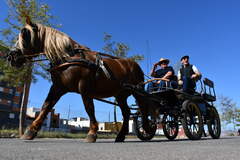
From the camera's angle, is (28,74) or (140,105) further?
(28,74)

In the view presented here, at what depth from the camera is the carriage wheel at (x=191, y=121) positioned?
217 inches

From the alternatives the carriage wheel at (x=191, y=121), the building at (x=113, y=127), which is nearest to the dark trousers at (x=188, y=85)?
the carriage wheel at (x=191, y=121)

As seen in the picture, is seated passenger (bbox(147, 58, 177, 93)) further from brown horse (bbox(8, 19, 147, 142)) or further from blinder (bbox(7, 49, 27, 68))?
blinder (bbox(7, 49, 27, 68))

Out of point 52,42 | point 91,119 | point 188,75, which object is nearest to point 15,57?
point 52,42

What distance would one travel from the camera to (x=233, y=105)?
134ft

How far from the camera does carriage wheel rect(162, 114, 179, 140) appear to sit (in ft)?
19.9

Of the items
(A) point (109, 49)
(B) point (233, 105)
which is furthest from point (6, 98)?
(B) point (233, 105)

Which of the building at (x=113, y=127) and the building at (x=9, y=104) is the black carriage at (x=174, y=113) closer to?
the building at (x=113, y=127)

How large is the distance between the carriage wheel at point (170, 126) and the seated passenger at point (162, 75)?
81cm

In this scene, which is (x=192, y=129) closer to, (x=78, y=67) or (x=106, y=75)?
(x=106, y=75)

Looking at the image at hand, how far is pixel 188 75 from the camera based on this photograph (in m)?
6.54

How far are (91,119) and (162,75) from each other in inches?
121

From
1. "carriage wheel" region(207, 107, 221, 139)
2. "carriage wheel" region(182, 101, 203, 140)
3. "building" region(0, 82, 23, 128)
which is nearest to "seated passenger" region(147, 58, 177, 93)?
"carriage wheel" region(182, 101, 203, 140)

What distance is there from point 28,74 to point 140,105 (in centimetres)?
880
